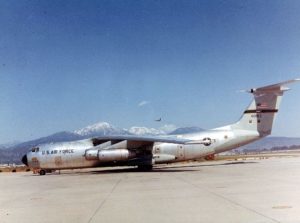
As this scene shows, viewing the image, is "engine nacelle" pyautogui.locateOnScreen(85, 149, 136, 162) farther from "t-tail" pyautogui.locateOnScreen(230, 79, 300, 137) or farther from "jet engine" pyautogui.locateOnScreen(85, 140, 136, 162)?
"t-tail" pyautogui.locateOnScreen(230, 79, 300, 137)

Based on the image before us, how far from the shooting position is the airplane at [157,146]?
27312 millimetres

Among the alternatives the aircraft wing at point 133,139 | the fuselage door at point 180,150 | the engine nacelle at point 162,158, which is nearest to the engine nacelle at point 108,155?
the aircraft wing at point 133,139

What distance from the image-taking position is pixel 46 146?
94.9ft

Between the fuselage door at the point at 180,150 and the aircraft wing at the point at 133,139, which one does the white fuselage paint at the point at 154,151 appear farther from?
the aircraft wing at the point at 133,139

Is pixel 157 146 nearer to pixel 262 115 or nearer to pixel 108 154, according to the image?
pixel 108 154

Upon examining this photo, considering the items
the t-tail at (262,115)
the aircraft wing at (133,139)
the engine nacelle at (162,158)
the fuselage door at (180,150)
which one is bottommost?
the engine nacelle at (162,158)

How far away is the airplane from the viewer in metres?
27.3

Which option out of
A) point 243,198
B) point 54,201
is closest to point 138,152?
point 54,201

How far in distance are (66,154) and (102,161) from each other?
2773 mm

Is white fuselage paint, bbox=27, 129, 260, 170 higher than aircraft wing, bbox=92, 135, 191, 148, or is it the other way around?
aircraft wing, bbox=92, 135, 191, 148

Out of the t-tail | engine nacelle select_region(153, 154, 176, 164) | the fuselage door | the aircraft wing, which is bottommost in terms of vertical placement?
engine nacelle select_region(153, 154, 176, 164)

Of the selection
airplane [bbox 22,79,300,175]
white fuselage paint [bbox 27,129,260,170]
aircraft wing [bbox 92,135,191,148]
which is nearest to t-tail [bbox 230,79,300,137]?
airplane [bbox 22,79,300,175]

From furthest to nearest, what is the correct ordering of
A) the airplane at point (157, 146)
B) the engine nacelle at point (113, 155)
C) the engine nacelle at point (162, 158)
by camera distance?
the engine nacelle at point (162, 158) < the airplane at point (157, 146) < the engine nacelle at point (113, 155)

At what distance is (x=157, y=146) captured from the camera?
93.4 ft
